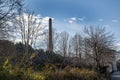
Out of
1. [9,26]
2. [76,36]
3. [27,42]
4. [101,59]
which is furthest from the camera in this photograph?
[76,36]

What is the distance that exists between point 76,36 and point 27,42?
21.5 metres

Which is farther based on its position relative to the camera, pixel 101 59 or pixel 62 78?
pixel 101 59

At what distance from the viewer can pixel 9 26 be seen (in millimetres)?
14211

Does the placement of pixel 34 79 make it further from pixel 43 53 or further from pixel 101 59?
pixel 101 59

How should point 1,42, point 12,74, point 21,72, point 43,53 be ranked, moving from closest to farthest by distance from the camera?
1. point 12,74
2. point 21,72
3. point 1,42
4. point 43,53

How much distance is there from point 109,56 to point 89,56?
2.86 metres

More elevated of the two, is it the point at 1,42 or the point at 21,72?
the point at 1,42

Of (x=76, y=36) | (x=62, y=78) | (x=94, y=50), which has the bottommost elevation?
(x=62, y=78)

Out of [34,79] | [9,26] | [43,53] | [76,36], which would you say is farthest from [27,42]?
[76,36]

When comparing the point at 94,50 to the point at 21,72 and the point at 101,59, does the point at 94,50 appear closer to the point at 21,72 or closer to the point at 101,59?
the point at 101,59

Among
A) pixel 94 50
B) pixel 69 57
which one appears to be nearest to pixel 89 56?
pixel 94 50

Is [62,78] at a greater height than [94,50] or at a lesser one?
lesser

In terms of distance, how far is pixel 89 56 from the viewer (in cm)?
A: 3494

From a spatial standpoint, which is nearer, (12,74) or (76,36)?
(12,74)
